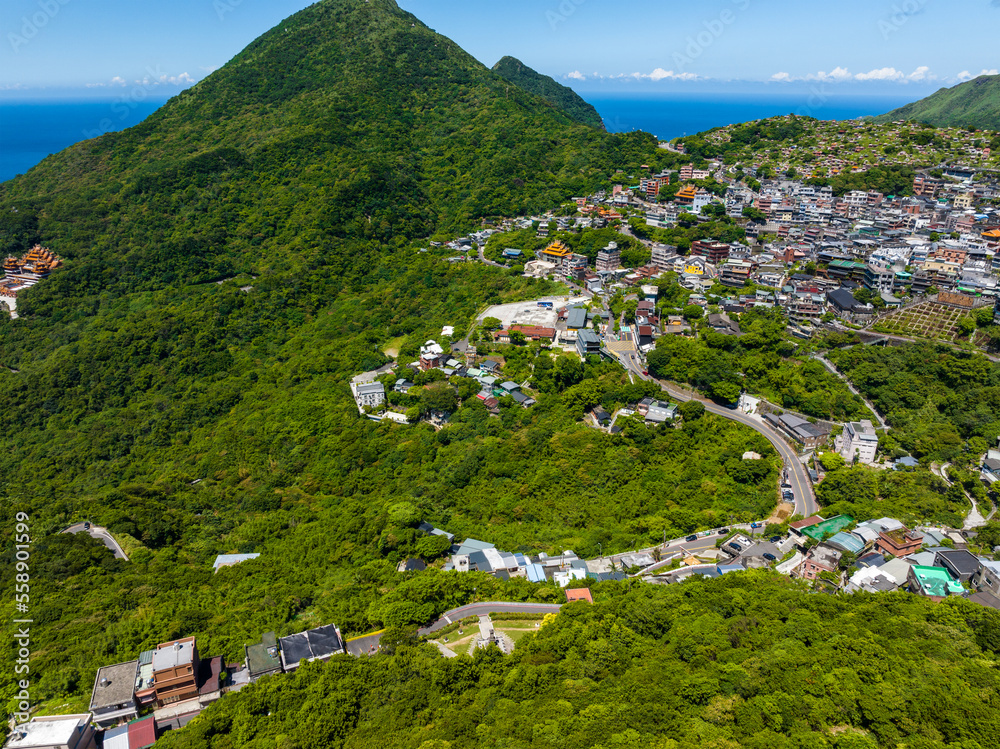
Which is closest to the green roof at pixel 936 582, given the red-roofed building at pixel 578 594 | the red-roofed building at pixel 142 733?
the red-roofed building at pixel 578 594

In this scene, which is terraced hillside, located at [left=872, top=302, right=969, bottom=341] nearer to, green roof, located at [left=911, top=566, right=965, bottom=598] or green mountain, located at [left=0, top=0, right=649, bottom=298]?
green roof, located at [left=911, top=566, right=965, bottom=598]

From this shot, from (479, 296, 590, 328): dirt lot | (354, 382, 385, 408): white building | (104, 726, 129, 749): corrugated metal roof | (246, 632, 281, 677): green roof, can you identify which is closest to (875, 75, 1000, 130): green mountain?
(479, 296, 590, 328): dirt lot

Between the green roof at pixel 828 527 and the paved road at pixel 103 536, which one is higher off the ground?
the paved road at pixel 103 536

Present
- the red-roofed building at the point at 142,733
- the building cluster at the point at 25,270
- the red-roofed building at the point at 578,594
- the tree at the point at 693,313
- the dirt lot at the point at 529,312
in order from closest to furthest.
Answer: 1. the red-roofed building at the point at 142,733
2. the red-roofed building at the point at 578,594
3. the tree at the point at 693,313
4. the dirt lot at the point at 529,312
5. the building cluster at the point at 25,270

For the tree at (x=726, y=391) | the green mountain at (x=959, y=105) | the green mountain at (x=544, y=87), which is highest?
the green mountain at (x=544, y=87)

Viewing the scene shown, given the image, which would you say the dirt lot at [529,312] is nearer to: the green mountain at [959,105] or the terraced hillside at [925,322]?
the terraced hillside at [925,322]

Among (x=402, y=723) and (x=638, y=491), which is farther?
(x=638, y=491)

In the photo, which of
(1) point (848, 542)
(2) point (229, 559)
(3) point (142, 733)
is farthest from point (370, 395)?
(1) point (848, 542)

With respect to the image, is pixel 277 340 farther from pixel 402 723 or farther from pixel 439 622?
pixel 402 723

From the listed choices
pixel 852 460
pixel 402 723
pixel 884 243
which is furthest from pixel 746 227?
pixel 402 723
